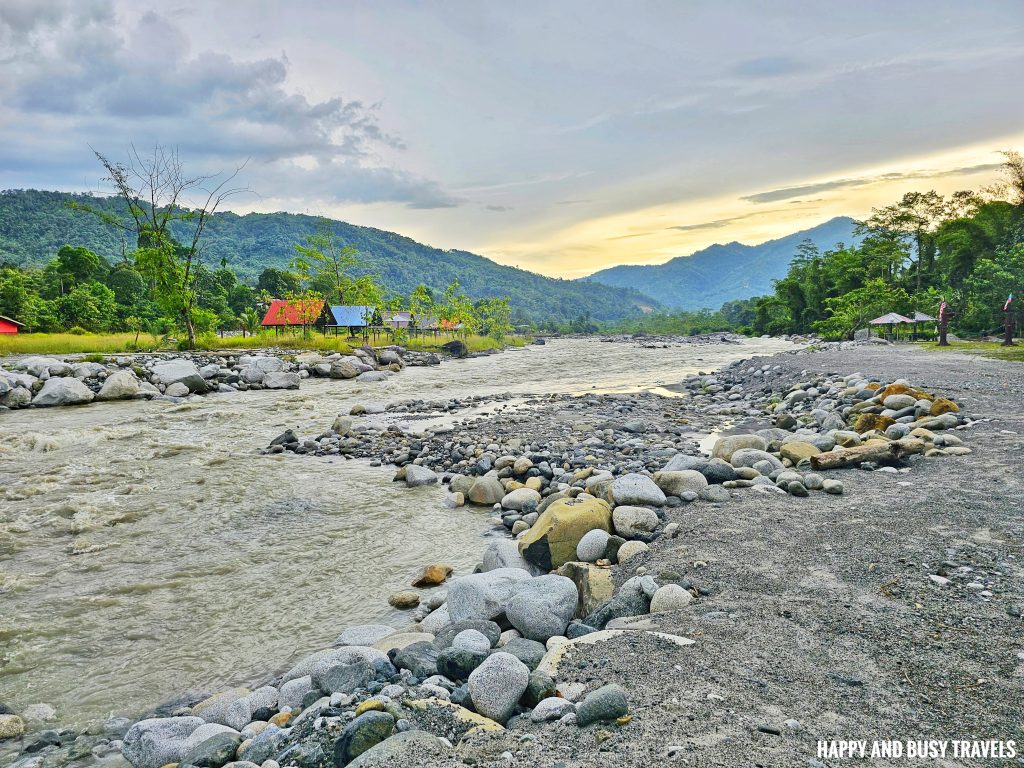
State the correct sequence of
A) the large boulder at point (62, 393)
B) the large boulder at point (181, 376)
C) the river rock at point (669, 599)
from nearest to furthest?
the river rock at point (669, 599), the large boulder at point (62, 393), the large boulder at point (181, 376)

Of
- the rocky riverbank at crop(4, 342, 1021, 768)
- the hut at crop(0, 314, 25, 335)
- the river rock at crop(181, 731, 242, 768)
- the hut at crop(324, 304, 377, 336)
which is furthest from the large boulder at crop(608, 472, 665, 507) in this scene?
the hut at crop(0, 314, 25, 335)

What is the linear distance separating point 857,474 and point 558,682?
4.78 meters

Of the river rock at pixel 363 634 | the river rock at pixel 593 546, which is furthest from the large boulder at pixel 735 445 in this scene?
the river rock at pixel 363 634

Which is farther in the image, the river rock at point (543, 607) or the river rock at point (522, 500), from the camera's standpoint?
the river rock at point (522, 500)

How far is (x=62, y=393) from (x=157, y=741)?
637 inches

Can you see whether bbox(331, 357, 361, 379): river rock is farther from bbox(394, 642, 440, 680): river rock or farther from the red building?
bbox(394, 642, 440, 680): river rock

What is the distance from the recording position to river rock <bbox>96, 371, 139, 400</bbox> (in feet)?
51.2

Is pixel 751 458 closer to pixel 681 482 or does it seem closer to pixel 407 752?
pixel 681 482

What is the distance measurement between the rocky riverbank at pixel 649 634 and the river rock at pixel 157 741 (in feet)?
0.03

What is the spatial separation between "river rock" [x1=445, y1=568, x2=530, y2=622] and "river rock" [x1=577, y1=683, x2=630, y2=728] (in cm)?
151

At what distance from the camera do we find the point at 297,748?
7.55 ft

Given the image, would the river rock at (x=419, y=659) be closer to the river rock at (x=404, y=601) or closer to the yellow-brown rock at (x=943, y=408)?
the river rock at (x=404, y=601)

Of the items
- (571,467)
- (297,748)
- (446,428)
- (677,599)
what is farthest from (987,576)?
(446,428)

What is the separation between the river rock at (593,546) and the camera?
15.0 ft
